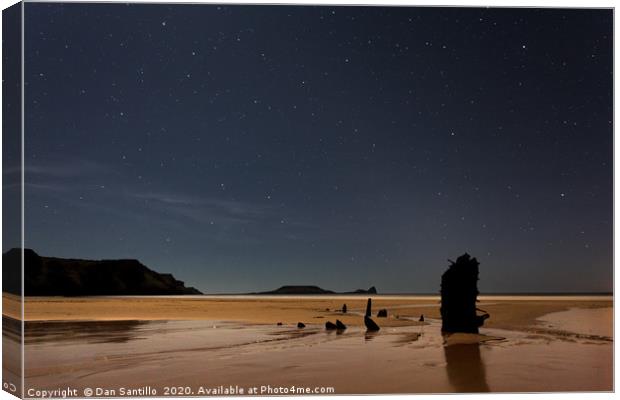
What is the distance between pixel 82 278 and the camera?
7.29 m

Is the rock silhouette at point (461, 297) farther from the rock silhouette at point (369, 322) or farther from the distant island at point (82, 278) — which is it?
the distant island at point (82, 278)

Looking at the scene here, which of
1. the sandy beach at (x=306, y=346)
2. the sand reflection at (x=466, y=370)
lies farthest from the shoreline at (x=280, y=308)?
the sand reflection at (x=466, y=370)

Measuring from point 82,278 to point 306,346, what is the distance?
1985 millimetres

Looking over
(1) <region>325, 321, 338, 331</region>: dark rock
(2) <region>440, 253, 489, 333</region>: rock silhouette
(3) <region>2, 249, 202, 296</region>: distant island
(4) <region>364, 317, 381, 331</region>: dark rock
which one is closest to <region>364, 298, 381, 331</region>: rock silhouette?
(4) <region>364, 317, 381, 331</region>: dark rock

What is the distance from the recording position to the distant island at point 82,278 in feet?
23.4

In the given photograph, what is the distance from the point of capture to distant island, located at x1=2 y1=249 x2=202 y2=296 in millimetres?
7141

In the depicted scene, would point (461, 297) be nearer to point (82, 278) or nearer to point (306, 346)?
point (306, 346)

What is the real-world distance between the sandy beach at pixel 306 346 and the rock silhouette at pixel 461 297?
11 centimetres

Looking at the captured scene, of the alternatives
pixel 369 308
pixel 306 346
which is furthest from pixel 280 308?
pixel 369 308

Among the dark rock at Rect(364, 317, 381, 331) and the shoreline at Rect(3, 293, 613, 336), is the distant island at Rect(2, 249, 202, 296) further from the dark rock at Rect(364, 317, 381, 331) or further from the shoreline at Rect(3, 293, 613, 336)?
the dark rock at Rect(364, 317, 381, 331)

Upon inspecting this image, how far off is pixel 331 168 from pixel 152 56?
1812 mm

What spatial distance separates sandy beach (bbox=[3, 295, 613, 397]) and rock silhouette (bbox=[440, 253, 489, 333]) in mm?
107

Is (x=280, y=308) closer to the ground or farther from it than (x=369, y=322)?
farther from it

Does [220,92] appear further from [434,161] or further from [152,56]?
[434,161]
